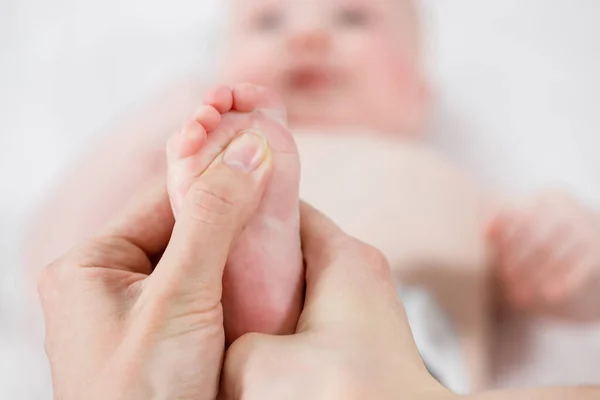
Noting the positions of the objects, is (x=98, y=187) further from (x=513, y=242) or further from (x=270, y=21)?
(x=513, y=242)

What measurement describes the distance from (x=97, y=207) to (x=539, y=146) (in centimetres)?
69

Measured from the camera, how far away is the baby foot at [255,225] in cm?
55

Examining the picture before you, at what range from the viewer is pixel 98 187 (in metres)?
0.93

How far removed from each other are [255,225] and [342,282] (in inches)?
3.3

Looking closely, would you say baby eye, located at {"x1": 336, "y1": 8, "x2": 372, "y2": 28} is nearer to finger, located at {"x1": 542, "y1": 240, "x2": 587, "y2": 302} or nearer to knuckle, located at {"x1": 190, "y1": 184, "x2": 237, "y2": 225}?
finger, located at {"x1": 542, "y1": 240, "x2": 587, "y2": 302}

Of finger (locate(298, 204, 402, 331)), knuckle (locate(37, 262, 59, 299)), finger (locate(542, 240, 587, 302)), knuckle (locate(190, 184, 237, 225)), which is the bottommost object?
finger (locate(542, 240, 587, 302))

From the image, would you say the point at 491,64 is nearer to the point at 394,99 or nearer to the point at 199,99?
the point at 394,99

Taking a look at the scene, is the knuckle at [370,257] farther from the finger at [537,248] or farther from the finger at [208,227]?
the finger at [537,248]

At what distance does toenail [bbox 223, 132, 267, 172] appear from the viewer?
0.52 m

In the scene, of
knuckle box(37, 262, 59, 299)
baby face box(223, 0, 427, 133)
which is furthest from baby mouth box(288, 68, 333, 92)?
knuckle box(37, 262, 59, 299)

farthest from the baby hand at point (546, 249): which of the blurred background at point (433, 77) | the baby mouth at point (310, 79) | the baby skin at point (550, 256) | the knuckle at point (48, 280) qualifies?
the knuckle at point (48, 280)

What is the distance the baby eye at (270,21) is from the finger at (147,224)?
1.70 feet

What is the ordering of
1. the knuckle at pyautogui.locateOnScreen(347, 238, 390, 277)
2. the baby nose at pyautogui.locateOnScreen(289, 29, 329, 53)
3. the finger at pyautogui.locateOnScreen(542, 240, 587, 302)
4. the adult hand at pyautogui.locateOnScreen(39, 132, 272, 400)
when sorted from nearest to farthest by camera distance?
the adult hand at pyautogui.locateOnScreen(39, 132, 272, 400) < the knuckle at pyautogui.locateOnScreen(347, 238, 390, 277) < the finger at pyautogui.locateOnScreen(542, 240, 587, 302) < the baby nose at pyautogui.locateOnScreen(289, 29, 329, 53)

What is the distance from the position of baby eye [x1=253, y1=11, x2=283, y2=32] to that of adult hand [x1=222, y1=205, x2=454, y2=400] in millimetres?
574
